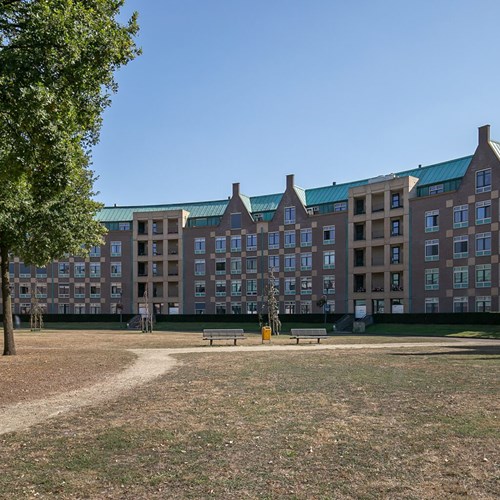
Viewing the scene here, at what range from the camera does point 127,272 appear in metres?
89.8

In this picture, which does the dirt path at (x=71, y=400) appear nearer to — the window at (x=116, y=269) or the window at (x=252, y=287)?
the window at (x=252, y=287)

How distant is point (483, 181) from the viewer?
59.2 meters

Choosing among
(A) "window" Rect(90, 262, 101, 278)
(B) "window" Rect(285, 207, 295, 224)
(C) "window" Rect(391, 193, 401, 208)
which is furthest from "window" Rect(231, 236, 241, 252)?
(C) "window" Rect(391, 193, 401, 208)

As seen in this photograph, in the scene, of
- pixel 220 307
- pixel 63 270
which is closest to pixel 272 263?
pixel 220 307

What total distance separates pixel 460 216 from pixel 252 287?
31025 millimetres

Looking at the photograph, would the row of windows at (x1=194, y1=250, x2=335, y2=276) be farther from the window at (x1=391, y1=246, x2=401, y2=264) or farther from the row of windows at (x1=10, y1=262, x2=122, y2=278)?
the row of windows at (x1=10, y1=262, x2=122, y2=278)

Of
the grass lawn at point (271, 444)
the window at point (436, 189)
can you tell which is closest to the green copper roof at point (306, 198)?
the window at point (436, 189)

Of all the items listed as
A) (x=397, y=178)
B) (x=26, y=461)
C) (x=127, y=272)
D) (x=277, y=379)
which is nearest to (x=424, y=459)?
(x=26, y=461)

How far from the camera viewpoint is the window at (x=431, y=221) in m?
63.8

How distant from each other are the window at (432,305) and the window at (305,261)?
688 inches

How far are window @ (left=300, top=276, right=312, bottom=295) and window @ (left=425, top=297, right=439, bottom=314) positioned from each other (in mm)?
16749

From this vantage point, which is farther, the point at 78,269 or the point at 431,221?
the point at 78,269

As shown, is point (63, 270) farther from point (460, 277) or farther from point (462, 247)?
point (462, 247)

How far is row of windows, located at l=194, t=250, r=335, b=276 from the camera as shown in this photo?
7472 cm
